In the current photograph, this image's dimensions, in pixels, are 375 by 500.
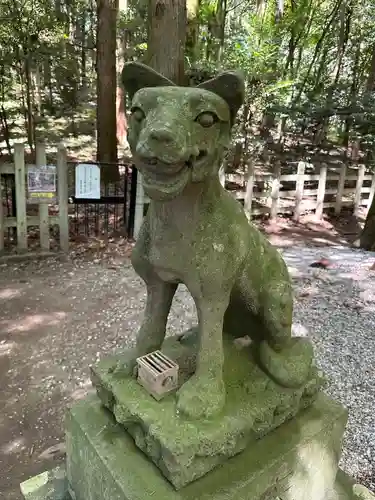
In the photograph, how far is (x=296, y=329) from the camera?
421 cm

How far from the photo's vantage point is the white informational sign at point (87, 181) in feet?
20.1

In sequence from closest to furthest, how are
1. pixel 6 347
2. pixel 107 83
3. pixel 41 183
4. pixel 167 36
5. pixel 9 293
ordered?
pixel 6 347 → pixel 9 293 → pixel 167 36 → pixel 41 183 → pixel 107 83

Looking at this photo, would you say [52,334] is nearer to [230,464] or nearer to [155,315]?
[155,315]

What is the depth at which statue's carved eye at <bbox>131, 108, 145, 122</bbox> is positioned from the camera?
142cm

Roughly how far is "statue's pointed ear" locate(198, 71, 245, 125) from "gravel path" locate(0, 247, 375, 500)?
7.86ft

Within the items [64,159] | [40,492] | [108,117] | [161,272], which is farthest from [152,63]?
[40,492]

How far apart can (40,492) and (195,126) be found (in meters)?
1.83

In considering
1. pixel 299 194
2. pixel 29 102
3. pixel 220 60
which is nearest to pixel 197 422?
pixel 299 194

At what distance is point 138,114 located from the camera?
143cm

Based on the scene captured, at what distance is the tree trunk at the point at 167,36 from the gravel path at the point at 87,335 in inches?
101

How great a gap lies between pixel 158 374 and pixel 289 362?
0.58 metres

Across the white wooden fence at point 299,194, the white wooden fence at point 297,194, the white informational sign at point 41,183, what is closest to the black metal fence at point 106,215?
the white informational sign at point 41,183

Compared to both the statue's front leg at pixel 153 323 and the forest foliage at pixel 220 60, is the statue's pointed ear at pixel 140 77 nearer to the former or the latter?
the statue's front leg at pixel 153 323

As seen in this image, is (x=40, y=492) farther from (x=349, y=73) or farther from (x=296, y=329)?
(x=349, y=73)
